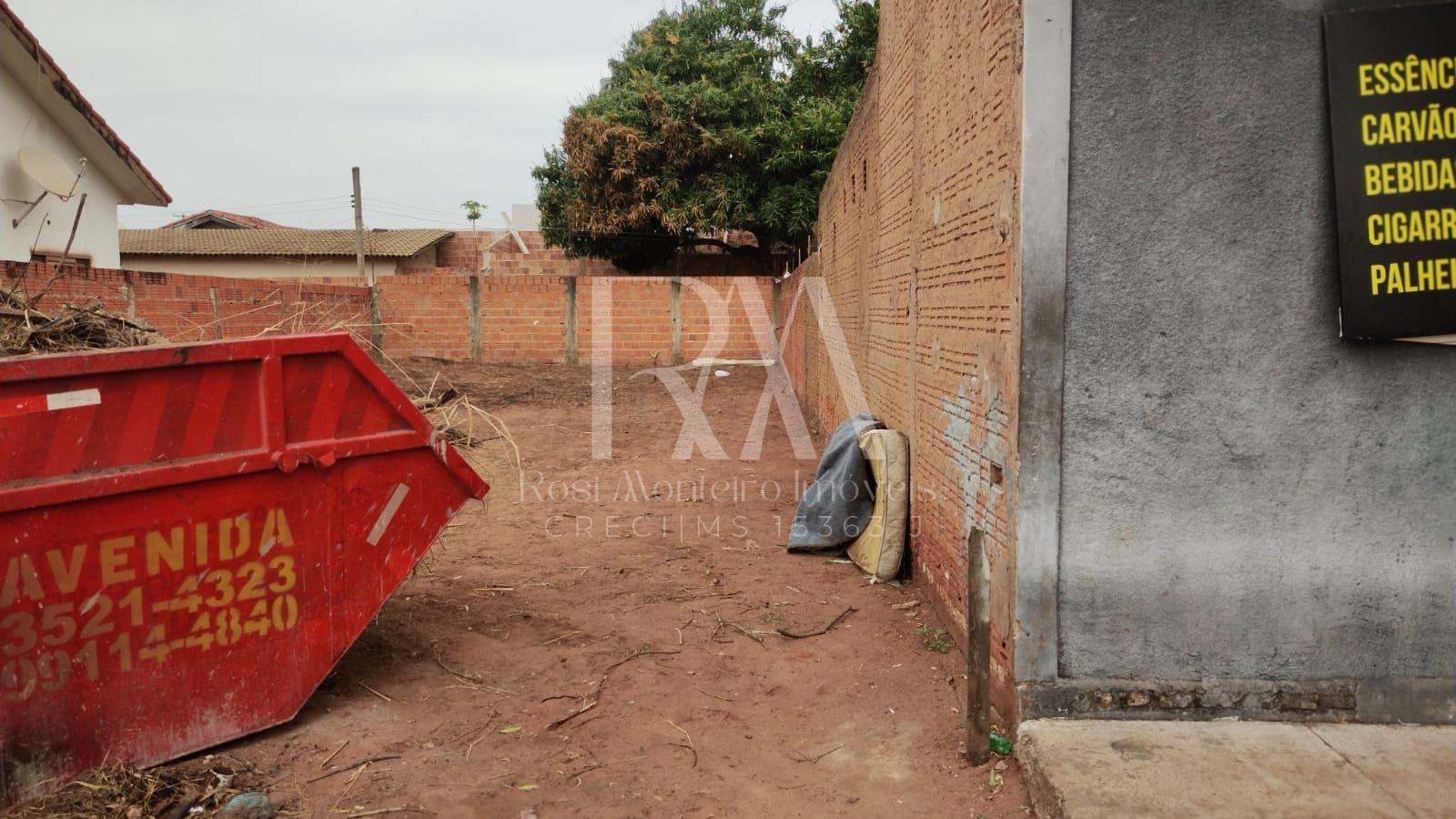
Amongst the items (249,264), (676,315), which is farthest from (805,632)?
(249,264)

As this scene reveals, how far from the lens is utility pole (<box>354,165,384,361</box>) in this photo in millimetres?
18536

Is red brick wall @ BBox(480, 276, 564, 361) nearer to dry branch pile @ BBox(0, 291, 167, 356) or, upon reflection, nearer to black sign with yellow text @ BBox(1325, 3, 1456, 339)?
dry branch pile @ BBox(0, 291, 167, 356)

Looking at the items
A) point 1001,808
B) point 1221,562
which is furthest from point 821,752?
point 1221,562

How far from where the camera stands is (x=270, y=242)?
34125mm

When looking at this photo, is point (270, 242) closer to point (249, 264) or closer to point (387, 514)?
point (249, 264)

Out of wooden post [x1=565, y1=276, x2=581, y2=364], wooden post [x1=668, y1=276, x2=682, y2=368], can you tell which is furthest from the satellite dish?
wooden post [x1=668, y1=276, x2=682, y2=368]

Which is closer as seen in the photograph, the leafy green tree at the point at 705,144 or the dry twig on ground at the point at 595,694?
the dry twig on ground at the point at 595,694

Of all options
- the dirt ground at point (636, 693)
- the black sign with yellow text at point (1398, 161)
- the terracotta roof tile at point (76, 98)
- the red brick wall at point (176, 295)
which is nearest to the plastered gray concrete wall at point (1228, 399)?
the black sign with yellow text at point (1398, 161)

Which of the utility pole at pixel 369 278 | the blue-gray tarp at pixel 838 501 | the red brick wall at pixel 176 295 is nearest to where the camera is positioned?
the blue-gray tarp at pixel 838 501

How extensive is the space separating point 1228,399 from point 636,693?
2.92 meters

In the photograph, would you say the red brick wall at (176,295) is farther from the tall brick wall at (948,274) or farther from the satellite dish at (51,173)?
the tall brick wall at (948,274)

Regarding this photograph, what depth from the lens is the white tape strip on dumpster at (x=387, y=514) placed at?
421 cm

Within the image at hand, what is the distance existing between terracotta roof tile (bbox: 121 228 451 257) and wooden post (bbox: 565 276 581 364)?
1540 centimetres

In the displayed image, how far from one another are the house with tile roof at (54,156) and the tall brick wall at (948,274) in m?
11.0
